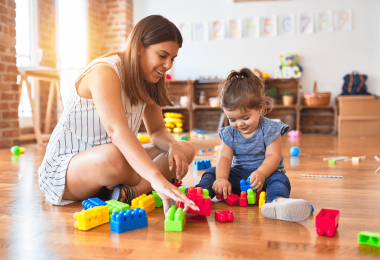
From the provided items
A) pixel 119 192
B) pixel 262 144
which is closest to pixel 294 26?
pixel 262 144

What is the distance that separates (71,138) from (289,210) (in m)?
0.82

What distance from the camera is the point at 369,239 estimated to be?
84 centimetres

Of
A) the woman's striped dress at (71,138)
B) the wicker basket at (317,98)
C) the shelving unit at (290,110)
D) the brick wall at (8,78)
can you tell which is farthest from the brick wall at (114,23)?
the woman's striped dress at (71,138)

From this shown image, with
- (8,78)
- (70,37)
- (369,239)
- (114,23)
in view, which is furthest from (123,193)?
(114,23)

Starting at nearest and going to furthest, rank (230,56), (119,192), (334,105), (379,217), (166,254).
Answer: (166,254) → (379,217) → (119,192) → (334,105) → (230,56)

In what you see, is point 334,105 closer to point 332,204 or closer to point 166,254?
point 332,204

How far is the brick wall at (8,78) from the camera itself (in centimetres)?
329

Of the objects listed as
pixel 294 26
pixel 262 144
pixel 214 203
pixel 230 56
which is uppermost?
pixel 294 26

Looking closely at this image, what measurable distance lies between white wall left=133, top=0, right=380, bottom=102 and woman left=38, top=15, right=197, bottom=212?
408 cm

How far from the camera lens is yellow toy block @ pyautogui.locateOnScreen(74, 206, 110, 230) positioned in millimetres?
978

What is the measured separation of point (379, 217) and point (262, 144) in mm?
482

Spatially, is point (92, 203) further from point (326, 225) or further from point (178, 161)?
point (326, 225)

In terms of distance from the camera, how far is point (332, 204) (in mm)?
1250

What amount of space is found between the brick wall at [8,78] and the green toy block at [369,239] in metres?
3.31
